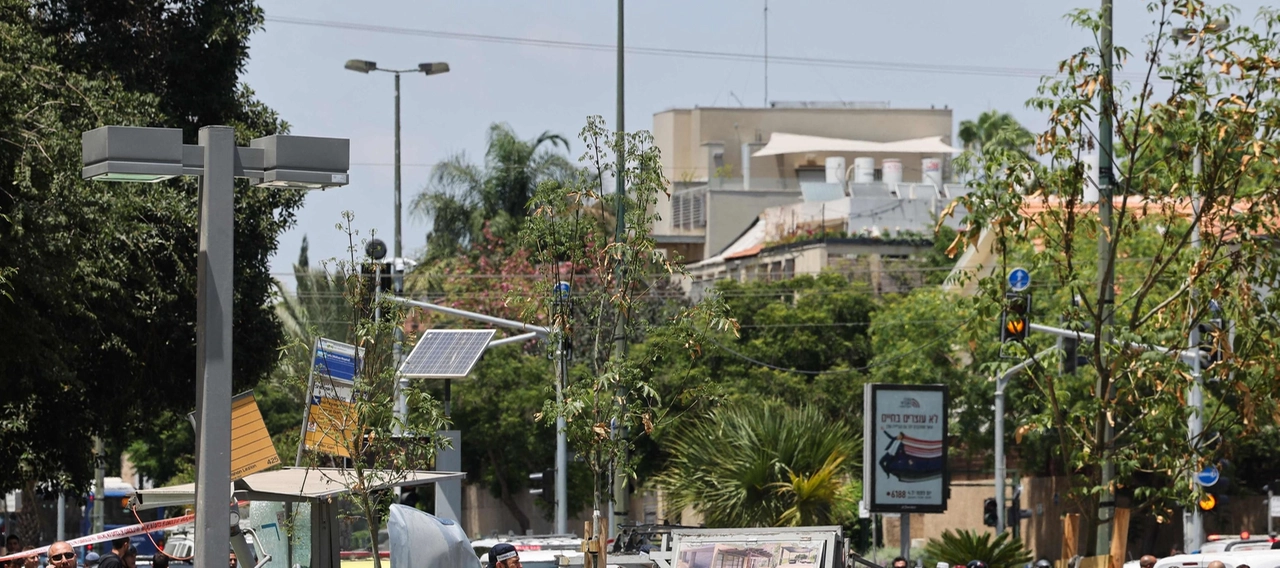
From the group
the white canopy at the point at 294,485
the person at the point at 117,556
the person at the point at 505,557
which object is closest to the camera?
the person at the point at 505,557

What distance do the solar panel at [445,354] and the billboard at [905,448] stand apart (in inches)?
198

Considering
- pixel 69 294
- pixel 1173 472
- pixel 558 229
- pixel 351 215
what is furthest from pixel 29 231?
pixel 1173 472

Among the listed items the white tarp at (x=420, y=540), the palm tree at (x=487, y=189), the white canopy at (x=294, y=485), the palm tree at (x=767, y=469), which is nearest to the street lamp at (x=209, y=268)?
the white tarp at (x=420, y=540)

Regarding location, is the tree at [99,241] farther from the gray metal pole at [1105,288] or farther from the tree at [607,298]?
the gray metal pole at [1105,288]

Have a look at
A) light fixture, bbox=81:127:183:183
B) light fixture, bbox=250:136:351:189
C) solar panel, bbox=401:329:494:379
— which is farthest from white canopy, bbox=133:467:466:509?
solar panel, bbox=401:329:494:379

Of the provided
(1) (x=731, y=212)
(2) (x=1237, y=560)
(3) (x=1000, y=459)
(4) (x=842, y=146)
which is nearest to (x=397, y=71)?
(3) (x=1000, y=459)

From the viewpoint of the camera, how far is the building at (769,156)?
282ft

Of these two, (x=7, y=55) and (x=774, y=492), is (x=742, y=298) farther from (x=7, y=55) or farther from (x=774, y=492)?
(x=7, y=55)

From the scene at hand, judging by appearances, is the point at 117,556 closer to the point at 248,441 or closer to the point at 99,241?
the point at 248,441

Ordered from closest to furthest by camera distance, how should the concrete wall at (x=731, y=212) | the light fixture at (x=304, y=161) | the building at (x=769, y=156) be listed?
1. the light fixture at (x=304, y=161)
2. the concrete wall at (x=731, y=212)
3. the building at (x=769, y=156)

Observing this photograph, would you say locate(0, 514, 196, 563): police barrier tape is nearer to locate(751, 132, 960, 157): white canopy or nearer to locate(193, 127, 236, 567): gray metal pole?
locate(193, 127, 236, 567): gray metal pole

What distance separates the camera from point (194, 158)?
31.3 feet

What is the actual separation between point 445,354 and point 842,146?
73.0m

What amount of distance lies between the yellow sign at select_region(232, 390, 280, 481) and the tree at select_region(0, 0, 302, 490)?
342 cm
